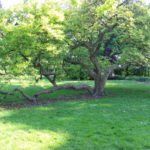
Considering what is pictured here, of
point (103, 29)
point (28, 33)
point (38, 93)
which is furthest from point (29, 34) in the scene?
point (103, 29)

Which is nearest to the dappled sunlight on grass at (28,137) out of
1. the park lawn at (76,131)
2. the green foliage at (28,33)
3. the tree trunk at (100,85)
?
the park lawn at (76,131)

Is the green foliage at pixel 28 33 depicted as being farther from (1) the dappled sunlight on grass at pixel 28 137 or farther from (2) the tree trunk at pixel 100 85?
(2) the tree trunk at pixel 100 85

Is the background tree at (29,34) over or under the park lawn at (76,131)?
over

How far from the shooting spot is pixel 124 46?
13430 mm

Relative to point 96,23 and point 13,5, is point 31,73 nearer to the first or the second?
point 13,5

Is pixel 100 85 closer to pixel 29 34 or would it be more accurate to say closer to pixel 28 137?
pixel 29 34

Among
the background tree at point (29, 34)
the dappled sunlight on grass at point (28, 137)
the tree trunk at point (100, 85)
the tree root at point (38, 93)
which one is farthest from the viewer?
the tree trunk at point (100, 85)

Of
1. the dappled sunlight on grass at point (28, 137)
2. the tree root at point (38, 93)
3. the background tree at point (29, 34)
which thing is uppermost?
the background tree at point (29, 34)

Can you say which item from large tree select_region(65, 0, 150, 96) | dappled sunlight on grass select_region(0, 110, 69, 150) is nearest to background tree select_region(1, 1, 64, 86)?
large tree select_region(65, 0, 150, 96)

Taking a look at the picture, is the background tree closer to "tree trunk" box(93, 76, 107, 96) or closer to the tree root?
the tree root

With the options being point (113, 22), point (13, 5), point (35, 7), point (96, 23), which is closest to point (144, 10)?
point (113, 22)

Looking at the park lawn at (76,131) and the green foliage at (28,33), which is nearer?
the park lawn at (76,131)

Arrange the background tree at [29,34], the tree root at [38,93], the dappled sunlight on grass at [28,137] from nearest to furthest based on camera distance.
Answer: the dappled sunlight on grass at [28,137], the background tree at [29,34], the tree root at [38,93]

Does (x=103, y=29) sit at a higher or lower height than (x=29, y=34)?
higher
